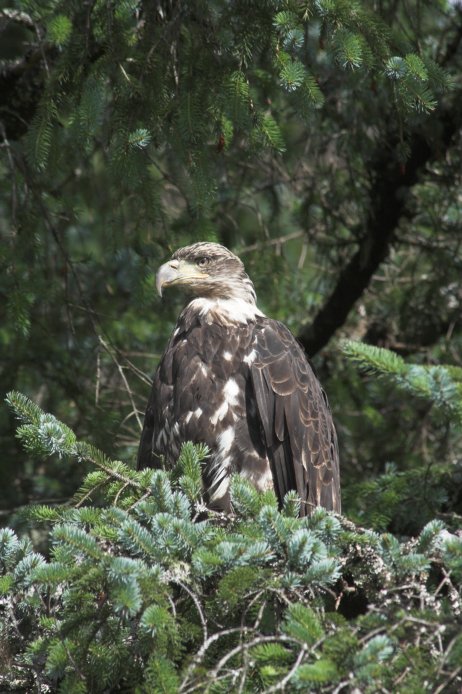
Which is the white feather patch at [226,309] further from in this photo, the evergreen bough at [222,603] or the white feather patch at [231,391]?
the evergreen bough at [222,603]

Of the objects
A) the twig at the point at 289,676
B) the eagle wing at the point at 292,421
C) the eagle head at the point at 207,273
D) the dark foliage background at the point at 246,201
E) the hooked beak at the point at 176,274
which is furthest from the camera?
the eagle head at the point at 207,273

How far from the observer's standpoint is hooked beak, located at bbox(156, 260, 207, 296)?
4.90 metres

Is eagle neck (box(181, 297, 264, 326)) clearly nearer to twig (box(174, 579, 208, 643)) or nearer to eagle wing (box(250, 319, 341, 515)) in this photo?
eagle wing (box(250, 319, 341, 515))

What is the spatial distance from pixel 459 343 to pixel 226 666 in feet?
14.6

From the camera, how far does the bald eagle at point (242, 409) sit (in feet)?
15.0

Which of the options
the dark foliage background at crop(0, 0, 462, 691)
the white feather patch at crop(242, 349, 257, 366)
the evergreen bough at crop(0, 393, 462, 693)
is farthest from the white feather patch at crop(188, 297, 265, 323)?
the evergreen bough at crop(0, 393, 462, 693)

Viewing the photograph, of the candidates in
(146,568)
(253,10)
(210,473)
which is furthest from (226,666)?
(253,10)

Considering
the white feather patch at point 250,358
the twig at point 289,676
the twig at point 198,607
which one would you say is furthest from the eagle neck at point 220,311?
the twig at point 289,676

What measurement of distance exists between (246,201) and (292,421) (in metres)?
2.69

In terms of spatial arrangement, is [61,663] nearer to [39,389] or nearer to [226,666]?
[226,666]

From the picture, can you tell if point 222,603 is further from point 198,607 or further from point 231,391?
point 231,391

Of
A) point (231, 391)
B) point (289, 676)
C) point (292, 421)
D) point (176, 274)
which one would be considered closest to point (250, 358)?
point (231, 391)

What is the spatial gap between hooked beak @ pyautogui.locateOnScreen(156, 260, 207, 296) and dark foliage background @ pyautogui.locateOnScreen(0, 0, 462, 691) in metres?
0.20

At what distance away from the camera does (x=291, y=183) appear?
611 cm
